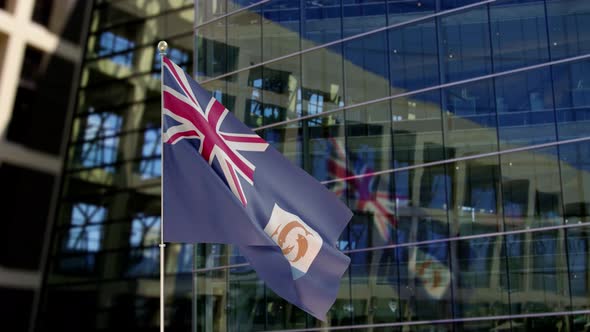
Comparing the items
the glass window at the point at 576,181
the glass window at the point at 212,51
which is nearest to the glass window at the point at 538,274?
the glass window at the point at 576,181

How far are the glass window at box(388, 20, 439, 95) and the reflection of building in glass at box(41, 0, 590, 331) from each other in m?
0.03

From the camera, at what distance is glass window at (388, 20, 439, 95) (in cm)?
2222

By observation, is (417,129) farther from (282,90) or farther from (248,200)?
(248,200)

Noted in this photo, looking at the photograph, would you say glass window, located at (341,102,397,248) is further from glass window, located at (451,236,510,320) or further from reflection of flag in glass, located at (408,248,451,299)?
glass window, located at (451,236,510,320)

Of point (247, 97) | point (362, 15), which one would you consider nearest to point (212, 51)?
point (247, 97)

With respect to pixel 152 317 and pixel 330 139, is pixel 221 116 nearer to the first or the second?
pixel 330 139

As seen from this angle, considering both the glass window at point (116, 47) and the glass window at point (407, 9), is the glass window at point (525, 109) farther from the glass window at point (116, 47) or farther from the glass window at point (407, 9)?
the glass window at point (116, 47)

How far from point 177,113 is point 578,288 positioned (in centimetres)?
1107

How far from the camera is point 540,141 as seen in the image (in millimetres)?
20594

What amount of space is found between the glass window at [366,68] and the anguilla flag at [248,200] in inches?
461

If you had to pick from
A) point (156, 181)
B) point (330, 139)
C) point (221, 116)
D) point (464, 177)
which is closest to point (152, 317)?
point (156, 181)

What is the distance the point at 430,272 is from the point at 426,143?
2.86m

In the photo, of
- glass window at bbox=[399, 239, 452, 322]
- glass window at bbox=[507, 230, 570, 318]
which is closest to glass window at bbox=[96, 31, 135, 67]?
glass window at bbox=[399, 239, 452, 322]

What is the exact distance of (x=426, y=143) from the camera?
22.1 metres
